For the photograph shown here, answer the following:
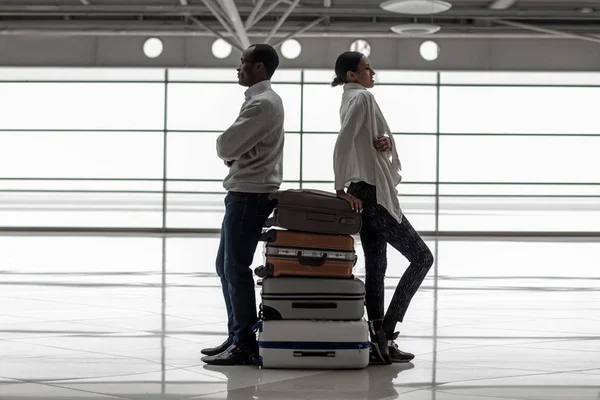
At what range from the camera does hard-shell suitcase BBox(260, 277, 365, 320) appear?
4.70 m

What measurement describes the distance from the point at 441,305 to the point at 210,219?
37358 millimetres

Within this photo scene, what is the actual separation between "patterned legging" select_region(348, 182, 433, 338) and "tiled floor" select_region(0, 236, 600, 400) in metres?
0.35

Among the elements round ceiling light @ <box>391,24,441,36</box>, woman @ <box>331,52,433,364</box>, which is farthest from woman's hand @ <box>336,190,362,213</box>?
round ceiling light @ <box>391,24,441,36</box>

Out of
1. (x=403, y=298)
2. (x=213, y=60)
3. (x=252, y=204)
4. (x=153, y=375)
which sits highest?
(x=213, y=60)

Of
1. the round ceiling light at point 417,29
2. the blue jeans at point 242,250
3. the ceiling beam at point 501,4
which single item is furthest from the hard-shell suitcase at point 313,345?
the ceiling beam at point 501,4

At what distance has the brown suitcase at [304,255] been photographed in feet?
15.6

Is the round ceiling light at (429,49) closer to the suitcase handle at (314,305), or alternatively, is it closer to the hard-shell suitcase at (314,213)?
the hard-shell suitcase at (314,213)

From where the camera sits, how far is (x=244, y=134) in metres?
4.77

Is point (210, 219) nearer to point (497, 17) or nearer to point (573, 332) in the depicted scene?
point (497, 17)

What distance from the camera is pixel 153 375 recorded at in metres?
4.33

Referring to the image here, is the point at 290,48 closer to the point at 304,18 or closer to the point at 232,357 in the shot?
the point at 304,18

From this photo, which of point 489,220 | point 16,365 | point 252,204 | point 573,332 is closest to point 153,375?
point 16,365

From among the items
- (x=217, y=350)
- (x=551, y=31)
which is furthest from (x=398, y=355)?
(x=551, y=31)

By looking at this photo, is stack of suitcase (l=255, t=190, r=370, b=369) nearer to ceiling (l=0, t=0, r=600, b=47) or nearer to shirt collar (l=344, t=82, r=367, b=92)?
shirt collar (l=344, t=82, r=367, b=92)
